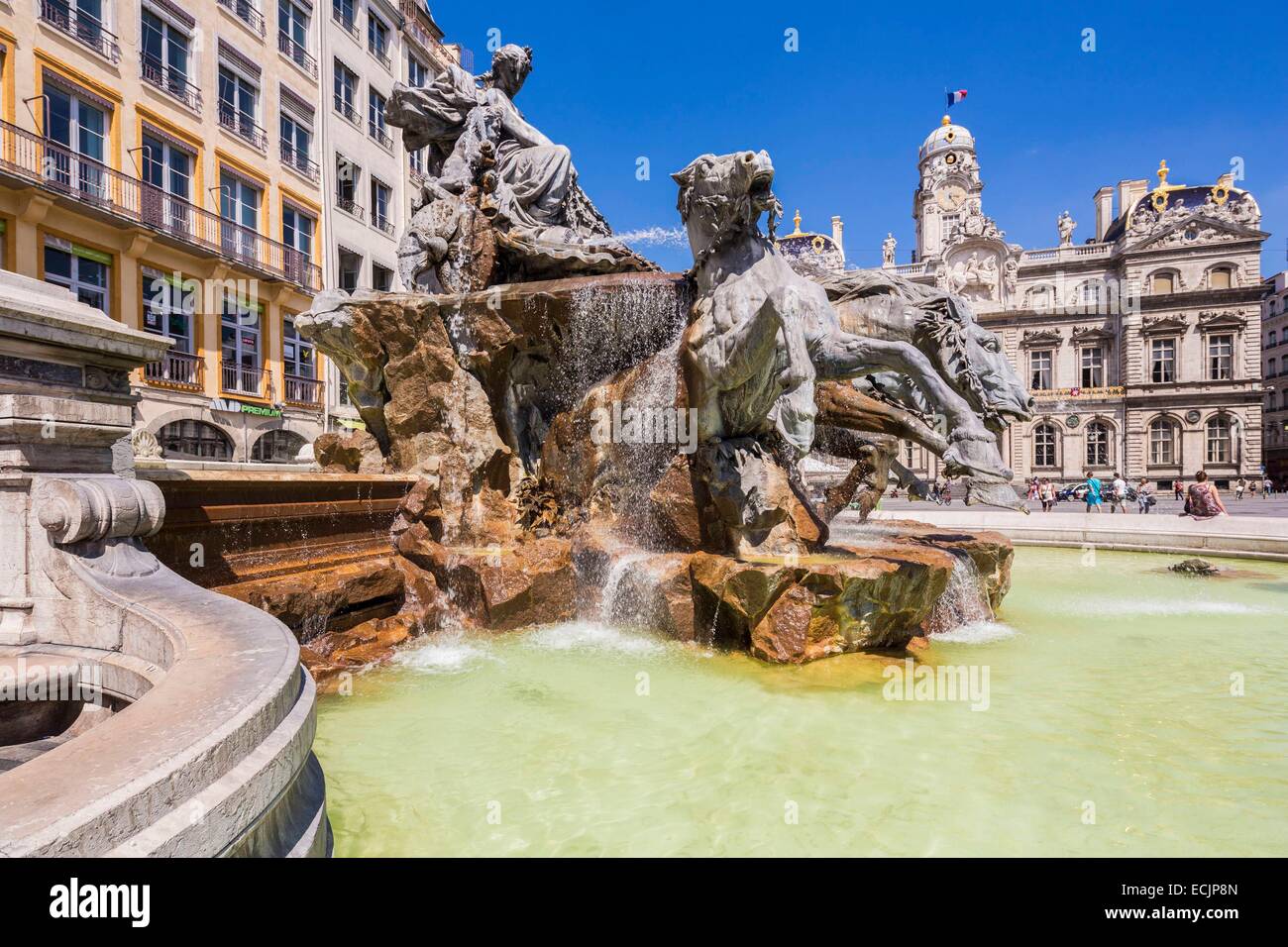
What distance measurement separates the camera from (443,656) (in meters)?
5.39

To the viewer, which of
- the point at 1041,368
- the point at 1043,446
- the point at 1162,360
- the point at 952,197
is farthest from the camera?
the point at 952,197

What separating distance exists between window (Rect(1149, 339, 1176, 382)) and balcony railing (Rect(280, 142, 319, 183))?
172 ft

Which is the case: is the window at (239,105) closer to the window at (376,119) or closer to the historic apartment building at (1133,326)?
the window at (376,119)

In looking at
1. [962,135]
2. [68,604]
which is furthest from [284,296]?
[962,135]

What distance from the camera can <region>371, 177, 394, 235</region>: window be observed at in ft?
88.8

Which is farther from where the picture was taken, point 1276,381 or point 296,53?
point 1276,381

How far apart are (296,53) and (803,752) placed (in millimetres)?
29012

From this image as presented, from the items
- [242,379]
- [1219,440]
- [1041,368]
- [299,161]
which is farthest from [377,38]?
[1219,440]

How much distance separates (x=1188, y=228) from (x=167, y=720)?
61140 millimetres

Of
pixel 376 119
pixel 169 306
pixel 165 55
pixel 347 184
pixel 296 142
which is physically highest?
pixel 376 119

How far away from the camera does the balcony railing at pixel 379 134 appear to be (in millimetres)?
26766

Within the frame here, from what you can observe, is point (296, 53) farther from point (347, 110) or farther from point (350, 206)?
point (350, 206)

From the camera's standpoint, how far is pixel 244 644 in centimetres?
221

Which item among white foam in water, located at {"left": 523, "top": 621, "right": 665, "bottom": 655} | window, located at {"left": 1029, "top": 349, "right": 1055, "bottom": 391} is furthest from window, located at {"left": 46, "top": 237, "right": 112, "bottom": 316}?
window, located at {"left": 1029, "top": 349, "right": 1055, "bottom": 391}
